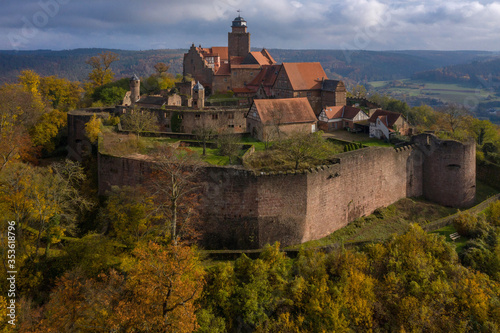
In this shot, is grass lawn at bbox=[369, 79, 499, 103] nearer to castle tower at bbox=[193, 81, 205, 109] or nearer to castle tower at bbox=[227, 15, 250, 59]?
castle tower at bbox=[227, 15, 250, 59]

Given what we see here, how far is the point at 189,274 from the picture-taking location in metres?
16.2

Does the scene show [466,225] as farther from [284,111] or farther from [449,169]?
[284,111]

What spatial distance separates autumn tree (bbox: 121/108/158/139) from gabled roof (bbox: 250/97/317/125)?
830cm

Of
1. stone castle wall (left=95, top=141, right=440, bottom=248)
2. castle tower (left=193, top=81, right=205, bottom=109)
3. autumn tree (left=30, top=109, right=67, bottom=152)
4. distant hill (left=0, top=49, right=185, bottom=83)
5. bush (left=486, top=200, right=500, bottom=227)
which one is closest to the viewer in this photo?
stone castle wall (left=95, top=141, right=440, bottom=248)

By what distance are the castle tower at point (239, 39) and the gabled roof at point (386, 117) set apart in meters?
29.6

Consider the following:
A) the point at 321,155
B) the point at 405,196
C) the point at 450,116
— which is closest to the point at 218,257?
the point at 321,155

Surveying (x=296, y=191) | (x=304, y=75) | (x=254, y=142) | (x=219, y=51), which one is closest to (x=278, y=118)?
(x=254, y=142)

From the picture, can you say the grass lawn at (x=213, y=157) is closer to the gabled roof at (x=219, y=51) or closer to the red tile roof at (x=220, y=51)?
the gabled roof at (x=219, y=51)

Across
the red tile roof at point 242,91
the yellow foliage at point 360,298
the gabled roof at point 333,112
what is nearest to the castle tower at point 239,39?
the red tile roof at point 242,91

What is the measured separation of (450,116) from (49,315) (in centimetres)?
4194

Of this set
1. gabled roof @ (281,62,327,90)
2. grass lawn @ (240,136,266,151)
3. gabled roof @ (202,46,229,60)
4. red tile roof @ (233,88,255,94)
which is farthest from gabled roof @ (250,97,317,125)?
gabled roof @ (202,46,229,60)

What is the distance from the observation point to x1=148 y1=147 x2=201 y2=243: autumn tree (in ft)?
68.0

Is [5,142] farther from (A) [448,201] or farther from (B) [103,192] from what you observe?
(A) [448,201]

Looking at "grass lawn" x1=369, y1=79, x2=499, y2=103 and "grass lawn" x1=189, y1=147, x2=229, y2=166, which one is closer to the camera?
"grass lawn" x1=189, y1=147, x2=229, y2=166
